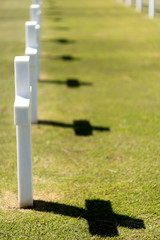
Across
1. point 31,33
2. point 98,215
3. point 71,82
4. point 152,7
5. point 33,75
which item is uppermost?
Result: point 31,33

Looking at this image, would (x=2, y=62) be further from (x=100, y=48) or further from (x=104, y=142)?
(x=104, y=142)

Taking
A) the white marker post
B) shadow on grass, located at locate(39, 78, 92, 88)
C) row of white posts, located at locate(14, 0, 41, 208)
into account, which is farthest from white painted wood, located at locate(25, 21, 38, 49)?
shadow on grass, located at locate(39, 78, 92, 88)

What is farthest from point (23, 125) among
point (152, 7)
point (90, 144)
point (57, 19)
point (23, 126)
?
point (57, 19)

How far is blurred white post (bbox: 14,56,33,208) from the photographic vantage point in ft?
11.8

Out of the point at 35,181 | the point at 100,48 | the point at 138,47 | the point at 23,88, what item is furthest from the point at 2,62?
the point at 23,88

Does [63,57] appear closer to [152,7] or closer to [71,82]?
[71,82]

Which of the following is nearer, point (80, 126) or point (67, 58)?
point (80, 126)

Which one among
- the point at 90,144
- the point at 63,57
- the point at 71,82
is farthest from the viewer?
the point at 63,57

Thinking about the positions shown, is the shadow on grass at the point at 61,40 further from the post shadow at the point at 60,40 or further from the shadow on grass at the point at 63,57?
the shadow on grass at the point at 63,57

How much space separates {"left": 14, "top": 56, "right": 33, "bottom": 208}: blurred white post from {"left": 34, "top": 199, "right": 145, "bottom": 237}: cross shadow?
209 millimetres

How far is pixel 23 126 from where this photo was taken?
369 centimetres

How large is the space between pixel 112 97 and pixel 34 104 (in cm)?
187

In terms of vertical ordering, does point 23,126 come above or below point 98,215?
above

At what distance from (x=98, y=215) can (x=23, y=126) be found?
1037 millimetres
